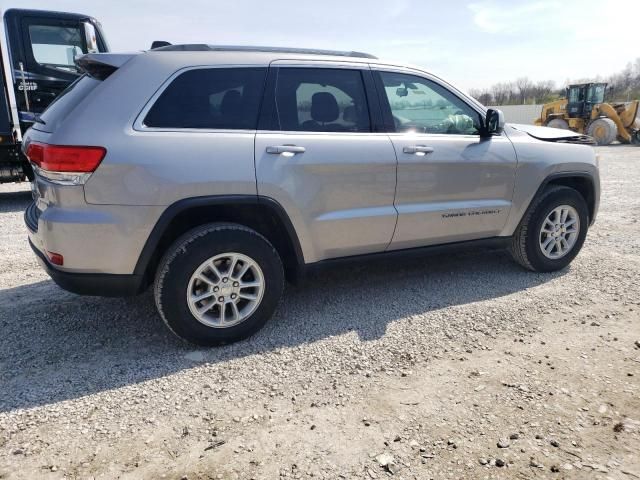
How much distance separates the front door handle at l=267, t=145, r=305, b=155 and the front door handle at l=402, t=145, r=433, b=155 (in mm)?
886

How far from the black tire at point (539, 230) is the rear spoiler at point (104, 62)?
357 centimetres

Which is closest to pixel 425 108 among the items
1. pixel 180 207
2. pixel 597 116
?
pixel 180 207

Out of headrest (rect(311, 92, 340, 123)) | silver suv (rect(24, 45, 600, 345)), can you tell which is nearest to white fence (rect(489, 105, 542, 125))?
silver suv (rect(24, 45, 600, 345))

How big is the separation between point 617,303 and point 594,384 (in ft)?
4.77

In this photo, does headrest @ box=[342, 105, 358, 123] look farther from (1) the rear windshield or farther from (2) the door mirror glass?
(1) the rear windshield

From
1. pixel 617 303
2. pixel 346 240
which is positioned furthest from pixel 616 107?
pixel 346 240

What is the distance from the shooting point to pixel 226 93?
309 cm

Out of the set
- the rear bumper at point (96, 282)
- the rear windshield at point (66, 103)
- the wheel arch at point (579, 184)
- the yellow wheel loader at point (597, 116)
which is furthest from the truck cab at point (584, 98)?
the rear bumper at point (96, 282)

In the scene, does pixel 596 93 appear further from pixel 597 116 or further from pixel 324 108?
pixel 324 108

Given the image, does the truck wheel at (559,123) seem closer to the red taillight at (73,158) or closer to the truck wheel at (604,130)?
the truck wheel at (604,130)

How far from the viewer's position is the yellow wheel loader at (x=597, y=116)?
21094 mm

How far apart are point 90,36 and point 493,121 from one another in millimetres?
7282

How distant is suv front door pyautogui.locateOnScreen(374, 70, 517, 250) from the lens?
3613mm

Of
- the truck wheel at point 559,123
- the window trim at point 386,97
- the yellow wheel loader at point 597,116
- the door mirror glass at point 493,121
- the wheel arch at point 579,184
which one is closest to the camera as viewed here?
the window trim at point 386,97
